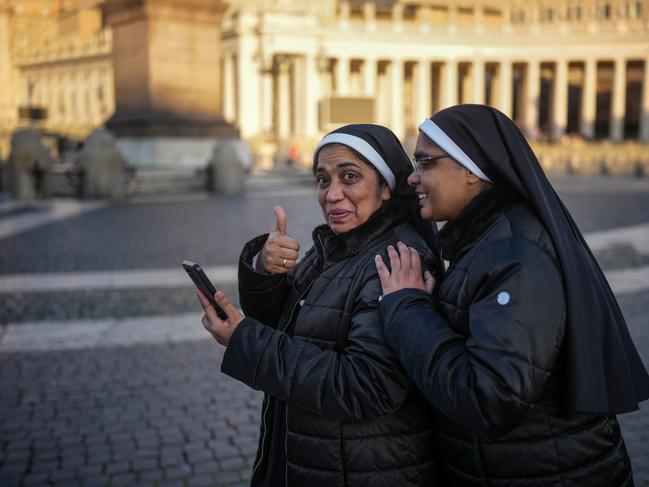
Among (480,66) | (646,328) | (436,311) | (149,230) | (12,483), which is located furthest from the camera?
(480,66)

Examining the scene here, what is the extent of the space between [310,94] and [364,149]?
6980 cm

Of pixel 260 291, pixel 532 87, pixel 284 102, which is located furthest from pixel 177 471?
pixel 532 87

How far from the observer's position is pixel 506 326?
1.86 metres

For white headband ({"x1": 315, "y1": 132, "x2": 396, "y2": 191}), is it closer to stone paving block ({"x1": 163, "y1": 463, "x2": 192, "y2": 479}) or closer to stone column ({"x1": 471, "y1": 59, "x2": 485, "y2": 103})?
stone paving block ({"x1": 163, "y1": 463, "x2": 192, "y2": 479})

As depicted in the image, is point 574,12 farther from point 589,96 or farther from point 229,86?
point 229,86

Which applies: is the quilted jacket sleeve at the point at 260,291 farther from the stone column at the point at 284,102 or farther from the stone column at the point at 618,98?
the stone column at the point at 618,98

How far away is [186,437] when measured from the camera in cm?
459

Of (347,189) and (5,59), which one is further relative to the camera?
(5,59)

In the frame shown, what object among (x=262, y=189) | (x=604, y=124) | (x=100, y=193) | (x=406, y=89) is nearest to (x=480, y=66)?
(x=406, y=89)

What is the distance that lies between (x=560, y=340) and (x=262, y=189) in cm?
2300

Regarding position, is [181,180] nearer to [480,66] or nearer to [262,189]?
[262,189]

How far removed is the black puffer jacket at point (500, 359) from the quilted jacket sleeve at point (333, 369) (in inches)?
4.4

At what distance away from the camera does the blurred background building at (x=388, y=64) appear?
70.4 metres

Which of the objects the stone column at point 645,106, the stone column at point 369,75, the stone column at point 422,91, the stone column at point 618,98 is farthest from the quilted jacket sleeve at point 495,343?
the stone column at point 645,106
